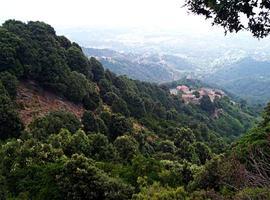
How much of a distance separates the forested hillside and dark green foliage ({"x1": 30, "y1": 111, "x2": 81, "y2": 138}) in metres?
0.08

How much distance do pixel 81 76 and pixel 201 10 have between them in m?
40.1

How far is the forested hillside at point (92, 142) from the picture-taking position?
23469mm

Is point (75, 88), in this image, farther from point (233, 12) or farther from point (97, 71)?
point (233, 12)

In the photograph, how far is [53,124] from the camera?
37.5 meters

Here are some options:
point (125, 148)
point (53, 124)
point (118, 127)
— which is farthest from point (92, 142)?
point (118, 127)

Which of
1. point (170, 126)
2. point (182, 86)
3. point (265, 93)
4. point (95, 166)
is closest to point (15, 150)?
point (95, 166)

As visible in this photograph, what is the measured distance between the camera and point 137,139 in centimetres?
4306

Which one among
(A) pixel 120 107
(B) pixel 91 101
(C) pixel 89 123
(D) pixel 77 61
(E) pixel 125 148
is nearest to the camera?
(E) pixel 125 148

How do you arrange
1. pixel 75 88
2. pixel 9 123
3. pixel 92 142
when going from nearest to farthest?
pixel 92 142 < pixel 9 123 < pixel 75 88

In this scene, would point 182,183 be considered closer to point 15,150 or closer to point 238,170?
point 15,150

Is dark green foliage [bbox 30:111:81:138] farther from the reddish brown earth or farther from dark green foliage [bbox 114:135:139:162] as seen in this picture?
dark green foliage [bbox 114:135:139:162]

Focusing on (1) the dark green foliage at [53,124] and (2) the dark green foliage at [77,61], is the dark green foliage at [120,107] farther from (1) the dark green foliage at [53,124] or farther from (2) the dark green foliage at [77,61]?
(1) the dark green foliage at [53,124]

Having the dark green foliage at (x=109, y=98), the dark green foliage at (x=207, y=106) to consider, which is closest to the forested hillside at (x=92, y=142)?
the dark green foliage at (x=109, y=98)

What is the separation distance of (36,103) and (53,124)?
8.06 meters
